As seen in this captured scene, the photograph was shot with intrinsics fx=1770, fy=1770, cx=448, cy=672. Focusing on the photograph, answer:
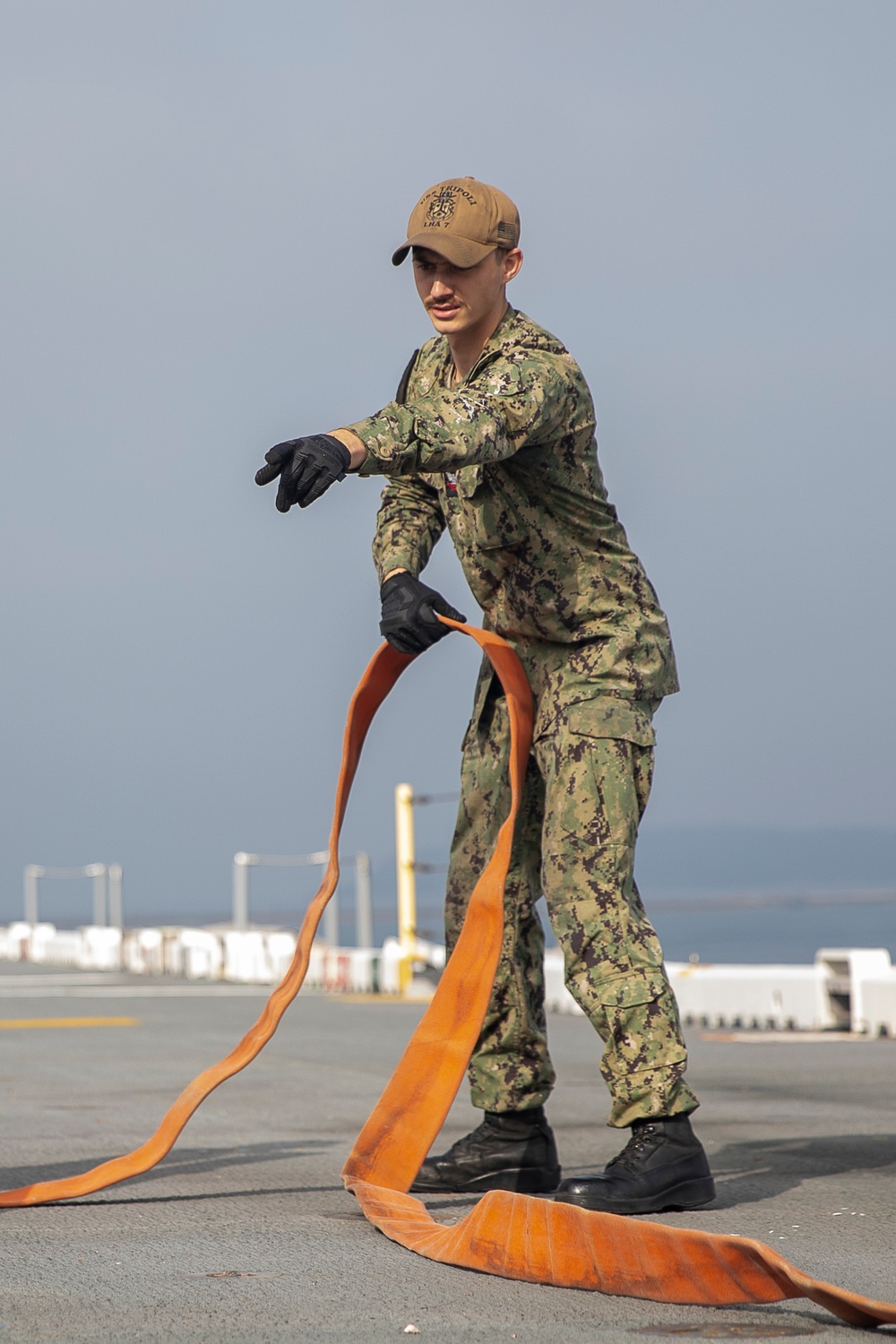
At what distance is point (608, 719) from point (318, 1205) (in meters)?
1.16

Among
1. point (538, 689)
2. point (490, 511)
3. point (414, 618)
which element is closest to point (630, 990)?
point (538, 689)

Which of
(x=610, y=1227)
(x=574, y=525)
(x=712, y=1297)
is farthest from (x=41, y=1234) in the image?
(x=574, y=525)

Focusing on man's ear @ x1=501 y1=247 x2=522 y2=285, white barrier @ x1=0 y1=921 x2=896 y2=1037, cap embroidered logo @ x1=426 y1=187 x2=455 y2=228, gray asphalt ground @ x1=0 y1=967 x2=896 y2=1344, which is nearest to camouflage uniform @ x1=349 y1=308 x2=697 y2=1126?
man's ear @ x1=501 y1=247 x2=522 y2=285

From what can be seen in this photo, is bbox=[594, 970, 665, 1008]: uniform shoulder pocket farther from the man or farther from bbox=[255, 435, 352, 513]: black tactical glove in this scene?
bbox=[255, 435, 352, 513]: black tactical glove

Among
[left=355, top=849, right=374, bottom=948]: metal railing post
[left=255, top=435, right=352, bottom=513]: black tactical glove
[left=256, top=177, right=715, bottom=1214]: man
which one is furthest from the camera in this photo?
[left=355, top=849, right=374, bottom=948]: metal railing post

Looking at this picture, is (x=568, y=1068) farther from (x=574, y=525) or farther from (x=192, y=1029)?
(x=574, y=525)

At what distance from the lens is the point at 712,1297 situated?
2.55 metres

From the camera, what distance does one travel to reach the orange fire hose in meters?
2.54

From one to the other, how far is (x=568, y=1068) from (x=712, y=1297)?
483 centimetres

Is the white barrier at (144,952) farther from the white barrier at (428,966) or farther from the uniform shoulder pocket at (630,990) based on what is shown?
the uniform shoulder pocket at (630,990)

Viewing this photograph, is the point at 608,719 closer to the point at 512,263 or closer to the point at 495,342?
the point at 495,342

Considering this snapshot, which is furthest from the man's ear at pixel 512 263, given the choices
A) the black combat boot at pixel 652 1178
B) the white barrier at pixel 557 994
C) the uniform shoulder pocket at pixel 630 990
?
the white barrier at pixel 557 994

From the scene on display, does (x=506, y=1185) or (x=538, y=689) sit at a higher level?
(x=538, y=689)

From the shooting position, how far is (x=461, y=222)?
365 cm
